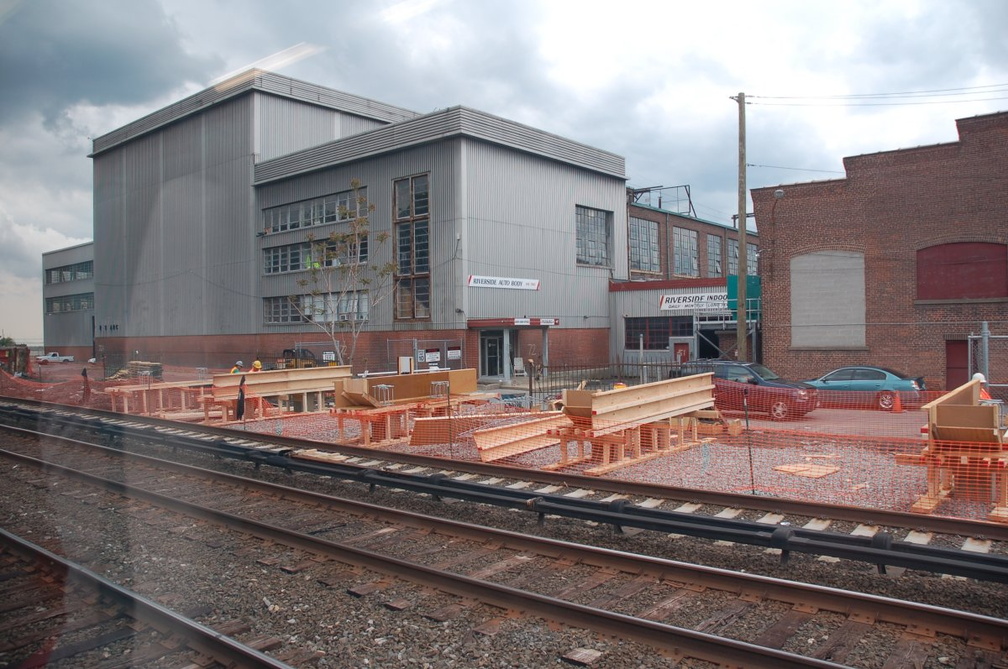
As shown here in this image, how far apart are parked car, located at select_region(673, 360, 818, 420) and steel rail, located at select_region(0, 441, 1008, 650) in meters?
11.1

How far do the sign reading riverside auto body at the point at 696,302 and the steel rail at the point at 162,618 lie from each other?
31429 mm

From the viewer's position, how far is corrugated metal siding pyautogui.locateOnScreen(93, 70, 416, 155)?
139ft

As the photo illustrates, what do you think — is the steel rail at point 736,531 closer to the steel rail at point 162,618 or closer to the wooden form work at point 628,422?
the wooden form work at point 628,422

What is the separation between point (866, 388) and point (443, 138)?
71.3ft

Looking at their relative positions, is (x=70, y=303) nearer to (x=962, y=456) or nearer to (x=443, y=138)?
(x=443, y=138)

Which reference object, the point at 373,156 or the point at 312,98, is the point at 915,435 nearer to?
the point at 373,156

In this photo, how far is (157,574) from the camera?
7383 mm

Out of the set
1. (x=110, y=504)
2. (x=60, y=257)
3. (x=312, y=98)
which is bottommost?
(x=110, y=504)

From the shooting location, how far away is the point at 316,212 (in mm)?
40625

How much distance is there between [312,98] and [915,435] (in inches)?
1601

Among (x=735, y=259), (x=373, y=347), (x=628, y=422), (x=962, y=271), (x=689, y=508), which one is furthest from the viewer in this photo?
(x=735, y=259)

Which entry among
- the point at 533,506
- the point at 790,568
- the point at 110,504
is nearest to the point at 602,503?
the point at 533,506

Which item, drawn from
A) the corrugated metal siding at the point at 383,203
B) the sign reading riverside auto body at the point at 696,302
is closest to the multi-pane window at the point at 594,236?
the sign reading riverside auto body at the point at 696,302

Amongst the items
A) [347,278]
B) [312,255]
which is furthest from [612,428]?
[312,255]
